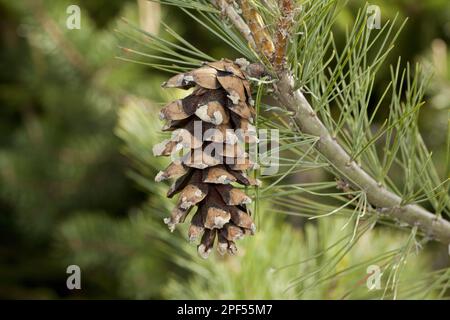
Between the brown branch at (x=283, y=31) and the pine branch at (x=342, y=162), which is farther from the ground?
the brown branch at (x=283, y=31)

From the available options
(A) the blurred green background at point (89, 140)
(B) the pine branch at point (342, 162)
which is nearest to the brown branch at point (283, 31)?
(B) the pine branch at point (342, 162)

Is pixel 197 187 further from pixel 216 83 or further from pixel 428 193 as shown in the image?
pixel 428 193

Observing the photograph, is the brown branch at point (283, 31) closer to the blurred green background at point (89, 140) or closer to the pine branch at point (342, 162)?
the pine branch at point (342, 162)

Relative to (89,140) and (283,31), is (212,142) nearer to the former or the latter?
(283,31)

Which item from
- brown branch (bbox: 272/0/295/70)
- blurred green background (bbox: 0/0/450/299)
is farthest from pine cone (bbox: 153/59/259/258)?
blurred green background (bbox: 0/0/450/299)

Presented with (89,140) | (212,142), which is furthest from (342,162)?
(89,140)
